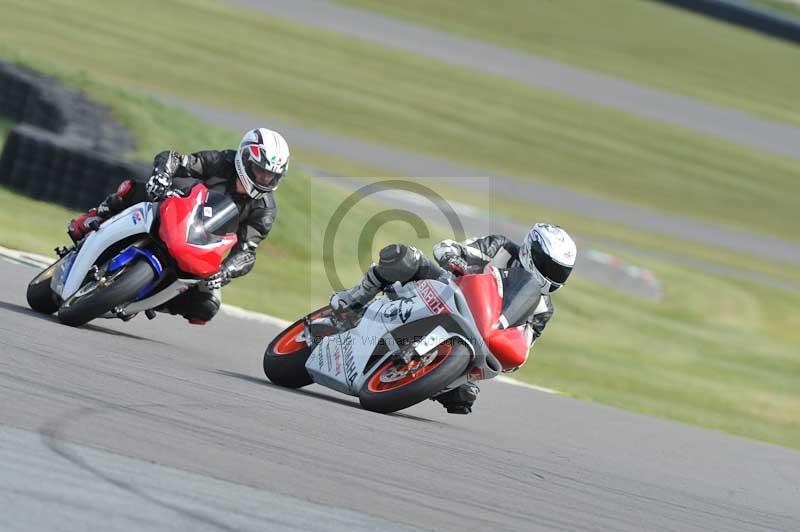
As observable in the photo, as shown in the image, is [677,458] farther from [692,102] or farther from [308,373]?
[692,102]

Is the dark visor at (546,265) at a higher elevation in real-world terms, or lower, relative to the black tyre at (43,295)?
higher

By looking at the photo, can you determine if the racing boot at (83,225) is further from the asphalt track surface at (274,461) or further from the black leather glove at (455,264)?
the black leather glove at (455,264)

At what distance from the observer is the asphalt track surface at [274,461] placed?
3984 millimetres

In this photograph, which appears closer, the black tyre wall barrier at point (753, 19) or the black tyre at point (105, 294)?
the black tyre at point (105, 294)

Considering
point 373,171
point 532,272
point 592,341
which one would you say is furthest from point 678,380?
point 373,171

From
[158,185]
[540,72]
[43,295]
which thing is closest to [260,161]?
[158,185]

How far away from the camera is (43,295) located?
7.63m

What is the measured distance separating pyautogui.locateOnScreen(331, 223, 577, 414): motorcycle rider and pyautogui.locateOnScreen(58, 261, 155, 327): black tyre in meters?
1.17

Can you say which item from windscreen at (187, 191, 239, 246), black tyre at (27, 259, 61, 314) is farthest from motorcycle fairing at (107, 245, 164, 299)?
black tyre at (27, 259, 61, 314)

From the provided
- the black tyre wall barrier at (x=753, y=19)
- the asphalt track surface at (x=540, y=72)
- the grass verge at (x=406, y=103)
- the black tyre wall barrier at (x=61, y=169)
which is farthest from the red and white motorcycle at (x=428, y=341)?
the black tyre wall barrier at (x=753, y=19)

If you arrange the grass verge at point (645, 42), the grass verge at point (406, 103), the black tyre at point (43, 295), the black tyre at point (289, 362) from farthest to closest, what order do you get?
the grass verge at point (645, 42) → the grass verge at point (406, 103) → the black tyre at point (43, 295) → the black tyre at point (289, 362)

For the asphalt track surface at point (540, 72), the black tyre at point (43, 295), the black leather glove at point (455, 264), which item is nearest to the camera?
the black leather glove at point (455, 264)

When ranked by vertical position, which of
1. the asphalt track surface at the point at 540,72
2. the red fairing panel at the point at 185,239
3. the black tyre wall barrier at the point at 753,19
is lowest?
the asphalt track surface at the point at 540,72

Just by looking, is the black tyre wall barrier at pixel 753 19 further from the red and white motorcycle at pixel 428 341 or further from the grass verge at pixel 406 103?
the red and white motorcycle at pixel 428 341
